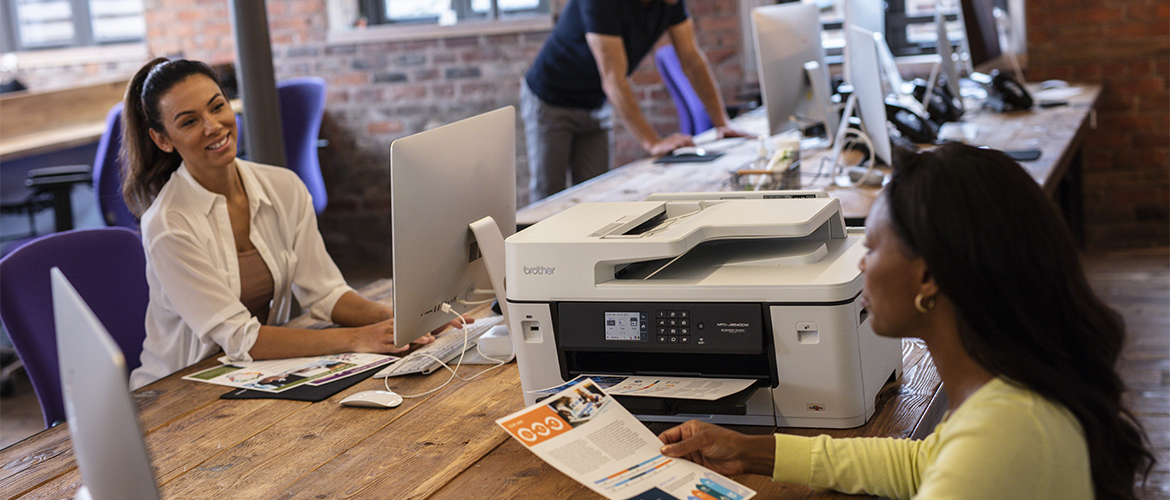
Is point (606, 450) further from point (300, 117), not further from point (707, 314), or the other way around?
point (300, 117)

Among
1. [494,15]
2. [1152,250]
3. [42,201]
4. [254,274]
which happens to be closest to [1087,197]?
[1152,250]

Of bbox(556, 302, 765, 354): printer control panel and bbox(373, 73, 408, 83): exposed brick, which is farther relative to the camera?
bbox(373, 73, 408, 83): exposed brick

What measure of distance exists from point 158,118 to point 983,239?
1.65 metres

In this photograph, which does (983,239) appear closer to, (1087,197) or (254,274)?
(254,274)

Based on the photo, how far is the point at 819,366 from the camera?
1257 mm

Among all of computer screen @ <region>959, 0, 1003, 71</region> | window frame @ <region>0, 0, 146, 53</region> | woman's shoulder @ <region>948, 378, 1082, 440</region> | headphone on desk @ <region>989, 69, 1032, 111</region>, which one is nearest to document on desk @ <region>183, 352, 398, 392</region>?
woman's shoulder @ <region>948, 378, 1082, 440</region>

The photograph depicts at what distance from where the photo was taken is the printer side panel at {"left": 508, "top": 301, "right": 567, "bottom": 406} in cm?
136

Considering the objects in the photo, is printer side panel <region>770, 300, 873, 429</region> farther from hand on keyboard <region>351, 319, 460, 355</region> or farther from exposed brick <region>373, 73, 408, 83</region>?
exposed brick <region>373, 73, 408, 83</region>

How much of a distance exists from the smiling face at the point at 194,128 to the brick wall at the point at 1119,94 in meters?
4.12

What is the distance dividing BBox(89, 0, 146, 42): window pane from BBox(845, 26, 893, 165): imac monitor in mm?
5154

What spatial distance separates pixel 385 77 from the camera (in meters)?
5.46

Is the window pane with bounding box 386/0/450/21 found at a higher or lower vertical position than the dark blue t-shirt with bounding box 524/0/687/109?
higher

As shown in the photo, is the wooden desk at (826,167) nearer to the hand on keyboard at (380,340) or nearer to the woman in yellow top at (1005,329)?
the hand on keyboard at (380,340)

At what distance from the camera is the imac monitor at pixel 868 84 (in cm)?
256
